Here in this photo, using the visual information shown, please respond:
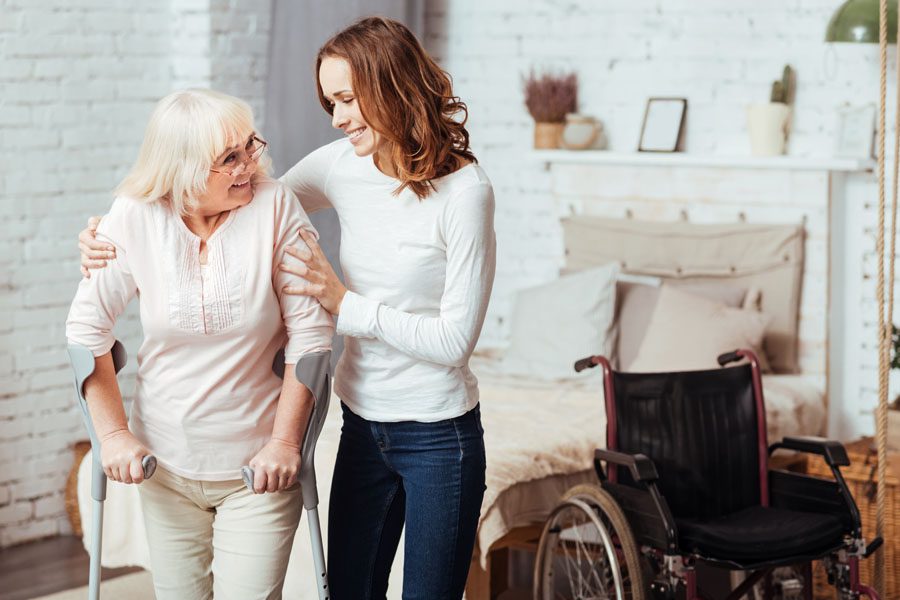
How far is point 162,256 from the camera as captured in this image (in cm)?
195

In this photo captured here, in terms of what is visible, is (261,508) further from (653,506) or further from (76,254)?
(76,254)

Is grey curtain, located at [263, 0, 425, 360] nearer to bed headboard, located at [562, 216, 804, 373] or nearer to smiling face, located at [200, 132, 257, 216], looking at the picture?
bed headboard, located at [562, 216, 804, 373]

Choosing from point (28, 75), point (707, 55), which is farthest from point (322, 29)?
point (707, 55)

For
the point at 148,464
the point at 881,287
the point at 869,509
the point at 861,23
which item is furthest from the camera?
the point at 861,23

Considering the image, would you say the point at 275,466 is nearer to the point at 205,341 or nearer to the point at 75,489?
the point at 205,341

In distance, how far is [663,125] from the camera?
4660mm

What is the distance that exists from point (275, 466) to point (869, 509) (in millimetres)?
2335

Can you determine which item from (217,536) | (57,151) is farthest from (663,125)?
(217,536)

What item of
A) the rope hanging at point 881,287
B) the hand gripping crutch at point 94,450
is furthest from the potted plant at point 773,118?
the hand gripping crutch at point 94,450

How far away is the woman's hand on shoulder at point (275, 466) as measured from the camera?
193cm

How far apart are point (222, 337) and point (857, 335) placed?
2.99m

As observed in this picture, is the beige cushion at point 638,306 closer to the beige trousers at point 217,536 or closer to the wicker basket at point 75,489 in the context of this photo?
the wicker basket at point 75,489

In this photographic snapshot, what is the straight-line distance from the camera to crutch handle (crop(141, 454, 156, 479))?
192cm

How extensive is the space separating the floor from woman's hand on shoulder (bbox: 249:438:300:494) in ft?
6.71
